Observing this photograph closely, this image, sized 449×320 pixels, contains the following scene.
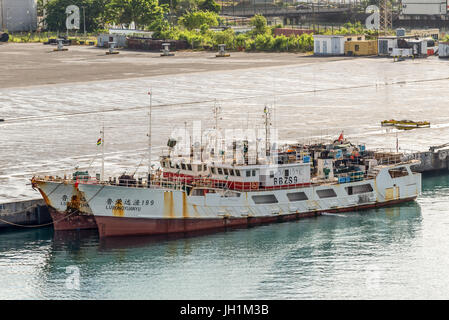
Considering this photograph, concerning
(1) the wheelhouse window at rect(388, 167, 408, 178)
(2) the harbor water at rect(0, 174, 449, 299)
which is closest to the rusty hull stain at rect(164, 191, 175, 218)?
(2) the harbor water at rect(0, 174, 449, 299)

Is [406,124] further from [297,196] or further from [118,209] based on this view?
[118,209]

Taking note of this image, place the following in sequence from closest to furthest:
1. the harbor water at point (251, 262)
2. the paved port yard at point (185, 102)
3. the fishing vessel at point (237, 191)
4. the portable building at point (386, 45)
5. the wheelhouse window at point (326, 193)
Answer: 1. the harbor water at point (251, 262)
2. the fishing vessel at point (237, 191)
3. the wheelhouse window at point (326, 193)
4. the paved port yard at point (185, 102)
5. the portable building at point (386, 45)

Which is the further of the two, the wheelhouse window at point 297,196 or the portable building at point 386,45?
the portable building at point 386,45

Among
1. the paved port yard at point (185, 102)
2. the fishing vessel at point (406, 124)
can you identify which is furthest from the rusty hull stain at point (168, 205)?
the fishing vessel at point (406, 124)

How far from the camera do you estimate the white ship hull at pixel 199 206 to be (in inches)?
2933

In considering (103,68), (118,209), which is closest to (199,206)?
(118,209)

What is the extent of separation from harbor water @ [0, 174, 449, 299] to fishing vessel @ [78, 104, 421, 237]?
128cm

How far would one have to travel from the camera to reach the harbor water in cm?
6338

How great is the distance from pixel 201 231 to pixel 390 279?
55.9 ft

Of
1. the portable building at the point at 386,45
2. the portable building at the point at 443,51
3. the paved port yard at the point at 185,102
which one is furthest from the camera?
the portable building at the point at 386,45

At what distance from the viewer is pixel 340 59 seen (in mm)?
192875

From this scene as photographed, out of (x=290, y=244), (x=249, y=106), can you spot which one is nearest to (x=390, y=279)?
(x=290, y=244)

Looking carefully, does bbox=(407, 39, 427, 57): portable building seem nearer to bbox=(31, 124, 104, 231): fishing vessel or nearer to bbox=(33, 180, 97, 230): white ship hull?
bbox=(31, 124, 104, 231): fishing vessel

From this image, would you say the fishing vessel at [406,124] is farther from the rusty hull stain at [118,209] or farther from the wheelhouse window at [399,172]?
the rusty hull stain at [118,209]
